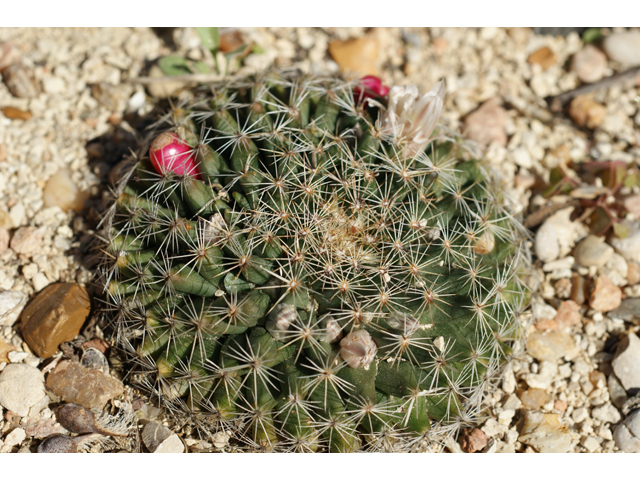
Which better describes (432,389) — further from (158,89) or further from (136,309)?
(158,89)

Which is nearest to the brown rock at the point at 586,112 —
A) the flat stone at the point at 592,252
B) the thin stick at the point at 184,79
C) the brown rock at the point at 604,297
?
the flat stone at the point at 592,252

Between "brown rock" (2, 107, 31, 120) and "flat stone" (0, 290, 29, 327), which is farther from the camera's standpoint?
"brown rock" (2, 107, 31, 120)

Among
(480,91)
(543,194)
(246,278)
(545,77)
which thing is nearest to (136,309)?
(246,278)

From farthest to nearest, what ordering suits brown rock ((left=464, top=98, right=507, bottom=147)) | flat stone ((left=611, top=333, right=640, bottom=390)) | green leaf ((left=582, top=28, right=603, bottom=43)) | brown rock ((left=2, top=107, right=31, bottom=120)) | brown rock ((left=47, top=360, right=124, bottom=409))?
green leaf ((left=582, top=28, right=603, bottom=43)) → brown rock ((left=464, top=98, right=507, bottom=147)) → brown rock ((left=2, top=107, right=31, bottom=120)) → flat stone ((left=611, top=333, right=640, bottom=390)) → brown rock ((left=47, top=360, right=124, bottom=409))

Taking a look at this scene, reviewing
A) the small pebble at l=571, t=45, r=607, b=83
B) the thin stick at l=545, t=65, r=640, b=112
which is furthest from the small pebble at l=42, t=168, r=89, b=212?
the small pebble at l=571, t=45, r=607, b=83

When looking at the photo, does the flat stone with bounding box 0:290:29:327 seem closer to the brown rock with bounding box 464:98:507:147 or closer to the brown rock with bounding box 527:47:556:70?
the brown rock with bounding box 464:98:507:147

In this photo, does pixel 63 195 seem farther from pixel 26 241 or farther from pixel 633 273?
pixel 633 273

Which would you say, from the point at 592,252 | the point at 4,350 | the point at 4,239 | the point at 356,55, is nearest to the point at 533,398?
the point at 592,252
